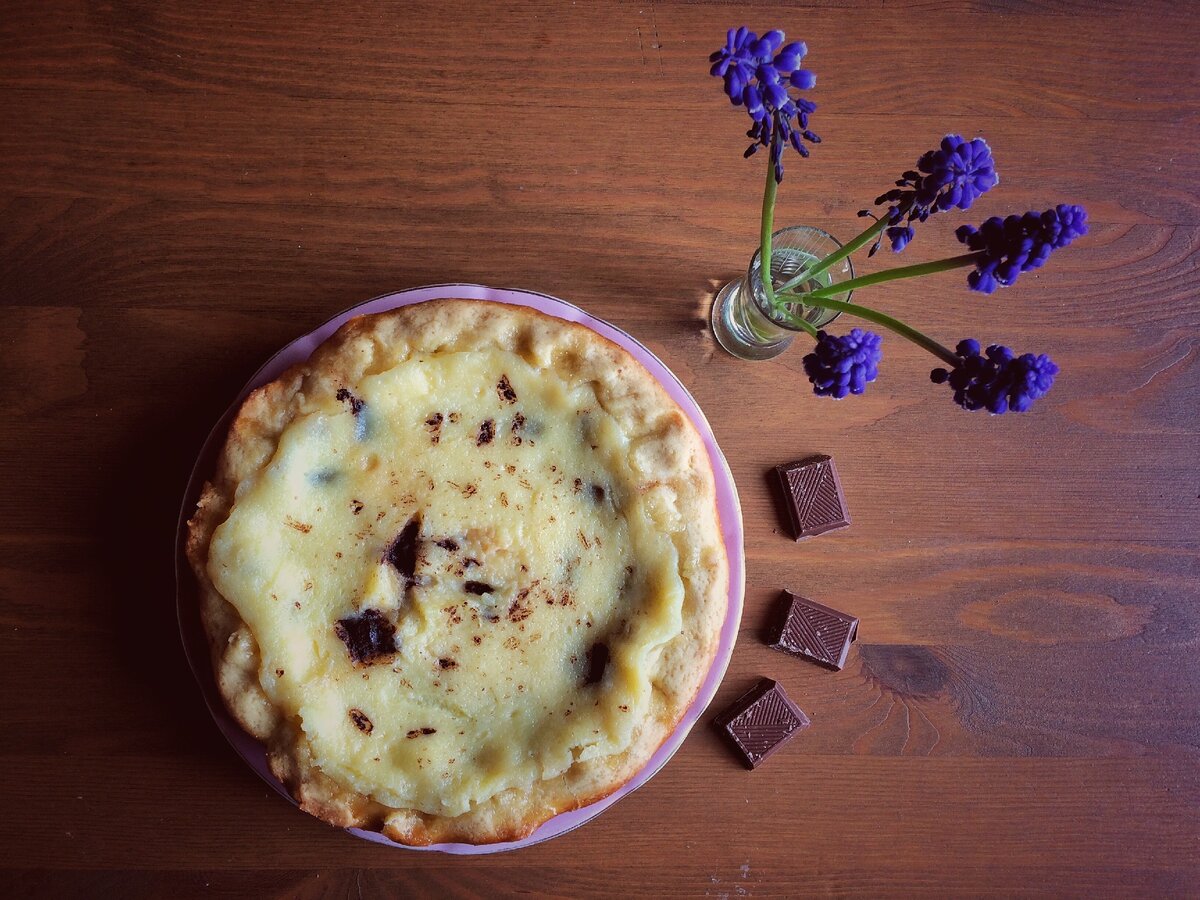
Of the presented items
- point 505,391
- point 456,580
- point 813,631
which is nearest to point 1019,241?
point 505,391

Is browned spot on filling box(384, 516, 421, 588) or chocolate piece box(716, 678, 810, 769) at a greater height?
browned spot on filling box(384, 516, 421, 588)

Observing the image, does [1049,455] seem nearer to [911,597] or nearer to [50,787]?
[911,597]

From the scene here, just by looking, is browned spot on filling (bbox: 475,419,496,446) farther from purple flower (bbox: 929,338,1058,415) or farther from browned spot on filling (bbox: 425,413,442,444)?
purple flower (bbox: 929,338,1058,415)

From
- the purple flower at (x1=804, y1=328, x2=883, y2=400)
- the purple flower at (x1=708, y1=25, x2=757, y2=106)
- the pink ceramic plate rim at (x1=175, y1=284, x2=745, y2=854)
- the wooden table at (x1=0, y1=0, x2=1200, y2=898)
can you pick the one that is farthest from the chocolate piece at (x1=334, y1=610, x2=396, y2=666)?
the purple flower at (x1=708, y1=25, x2=757, y2=106)

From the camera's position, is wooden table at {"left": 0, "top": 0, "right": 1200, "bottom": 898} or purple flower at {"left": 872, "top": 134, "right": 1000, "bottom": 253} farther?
wooden table at {"left": 0, "top": 0, "right": 1200, "bottom": 898}

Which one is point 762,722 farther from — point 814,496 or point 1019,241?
point 1019,241

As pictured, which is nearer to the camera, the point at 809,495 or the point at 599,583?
the point at 599,583

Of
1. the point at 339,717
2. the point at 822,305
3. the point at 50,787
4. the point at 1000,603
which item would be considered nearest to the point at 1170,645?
the point at 1000,603

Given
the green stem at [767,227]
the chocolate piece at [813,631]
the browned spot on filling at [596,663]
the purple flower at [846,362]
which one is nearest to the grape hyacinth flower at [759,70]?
the green stem at [767,227]
